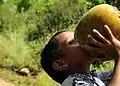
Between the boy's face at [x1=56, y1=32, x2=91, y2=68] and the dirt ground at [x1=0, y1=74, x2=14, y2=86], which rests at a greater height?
the boy's face at [x1=56, y1=32, x2=91, y2=68]

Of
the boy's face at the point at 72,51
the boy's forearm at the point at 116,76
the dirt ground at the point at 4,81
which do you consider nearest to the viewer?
the boy's forearm at the point at 116,76

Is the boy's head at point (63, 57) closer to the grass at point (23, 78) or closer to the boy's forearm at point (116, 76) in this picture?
the boy's forearm at point (116, 76)

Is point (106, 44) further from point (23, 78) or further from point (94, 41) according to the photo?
point (23, 78)

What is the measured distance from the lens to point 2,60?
1091 centimetres

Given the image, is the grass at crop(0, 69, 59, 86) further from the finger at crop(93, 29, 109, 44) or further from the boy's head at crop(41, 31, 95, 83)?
the finger at crop(93, 29, 109, 44)

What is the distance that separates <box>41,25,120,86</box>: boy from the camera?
2.01 m

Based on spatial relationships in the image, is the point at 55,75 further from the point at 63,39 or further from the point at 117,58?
the point at 117,58

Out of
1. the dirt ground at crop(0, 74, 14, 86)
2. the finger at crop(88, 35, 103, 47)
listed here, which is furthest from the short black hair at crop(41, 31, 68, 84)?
the dirt ground at crop(0, 74, 14, 86)

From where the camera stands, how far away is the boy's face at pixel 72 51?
219cm

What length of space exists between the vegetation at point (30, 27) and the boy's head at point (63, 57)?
20.7ft

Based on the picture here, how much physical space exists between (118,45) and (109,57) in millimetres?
106

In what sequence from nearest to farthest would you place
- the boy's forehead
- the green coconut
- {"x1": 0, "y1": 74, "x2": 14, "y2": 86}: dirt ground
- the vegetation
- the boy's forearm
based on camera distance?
the boy's forearm, the green coconut, the boy's forehead, {"x1": 0, "y1": 74, "x2": 14, "y2": 86}: dirt ground, the vegetation

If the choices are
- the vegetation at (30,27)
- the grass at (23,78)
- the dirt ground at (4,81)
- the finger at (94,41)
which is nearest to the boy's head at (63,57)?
the finger at (94,41)

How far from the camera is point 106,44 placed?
6.56ft
